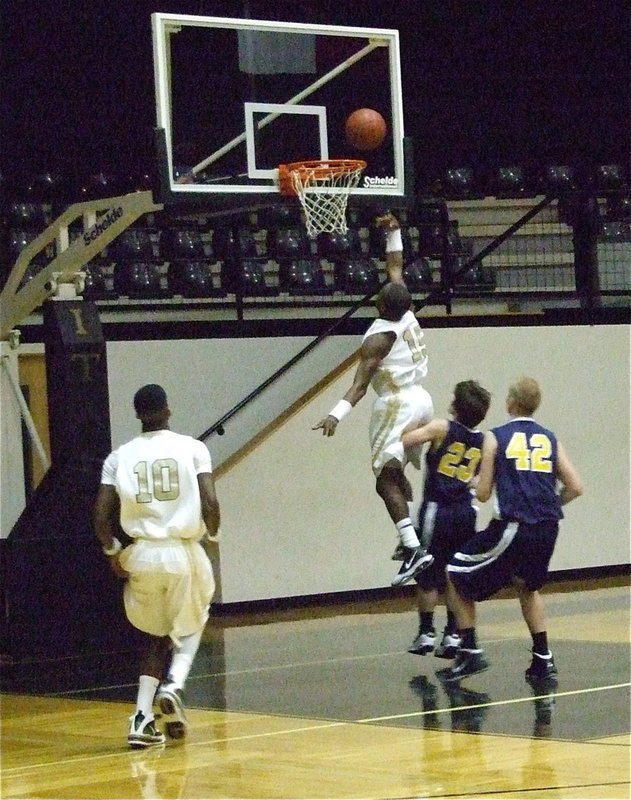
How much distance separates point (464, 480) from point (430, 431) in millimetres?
405

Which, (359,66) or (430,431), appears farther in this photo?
(359,66)

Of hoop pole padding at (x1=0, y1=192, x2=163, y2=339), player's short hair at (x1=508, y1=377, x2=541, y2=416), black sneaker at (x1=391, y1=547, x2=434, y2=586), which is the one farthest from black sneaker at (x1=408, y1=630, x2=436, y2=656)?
hoop pole padding at (x1=0, y1=192, x2=163, y2=339)

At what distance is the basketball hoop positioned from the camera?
10.9m

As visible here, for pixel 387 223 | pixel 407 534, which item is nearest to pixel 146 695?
pixel 407 534

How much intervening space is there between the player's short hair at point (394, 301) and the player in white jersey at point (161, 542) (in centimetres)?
284

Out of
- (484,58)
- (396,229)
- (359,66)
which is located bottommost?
(396,229)

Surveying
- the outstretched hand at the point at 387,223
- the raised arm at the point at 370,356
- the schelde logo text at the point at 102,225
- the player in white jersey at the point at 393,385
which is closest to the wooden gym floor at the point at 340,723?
the player in white jersey at the point at 393,385

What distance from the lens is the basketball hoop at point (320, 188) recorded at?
10930 mm

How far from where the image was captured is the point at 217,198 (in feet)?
35.3

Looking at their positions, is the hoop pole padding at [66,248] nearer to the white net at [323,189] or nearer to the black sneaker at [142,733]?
the white net at [323,189]

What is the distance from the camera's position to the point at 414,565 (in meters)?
10.1

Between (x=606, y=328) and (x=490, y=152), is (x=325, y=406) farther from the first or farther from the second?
(x=490, y=152)

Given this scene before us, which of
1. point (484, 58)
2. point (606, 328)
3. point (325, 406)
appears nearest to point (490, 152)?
point (484, 58)

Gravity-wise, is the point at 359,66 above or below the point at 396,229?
above
